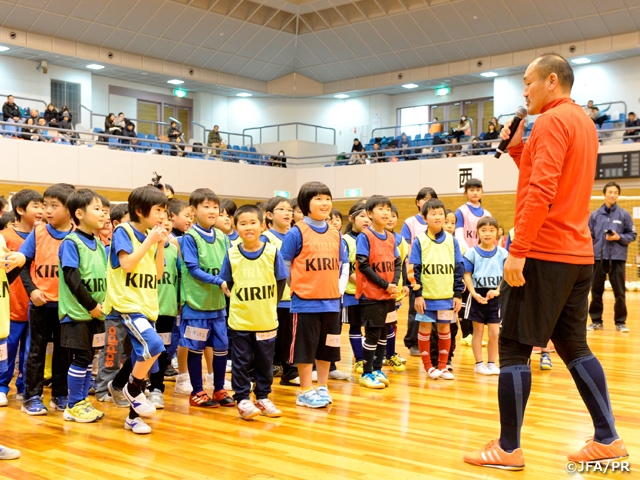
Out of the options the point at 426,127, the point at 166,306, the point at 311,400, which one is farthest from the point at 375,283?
the point at 426,127

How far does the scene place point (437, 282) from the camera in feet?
19.3

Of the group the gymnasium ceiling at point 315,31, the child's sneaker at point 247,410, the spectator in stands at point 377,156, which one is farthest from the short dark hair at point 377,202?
the gymnasium ceiling at point 315,31

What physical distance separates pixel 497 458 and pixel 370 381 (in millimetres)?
2204

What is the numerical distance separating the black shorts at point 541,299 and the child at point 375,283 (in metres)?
2.22

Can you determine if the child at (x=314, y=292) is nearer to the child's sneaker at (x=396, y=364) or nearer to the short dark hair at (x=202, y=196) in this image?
the short dark hair at (x=202, y=196)

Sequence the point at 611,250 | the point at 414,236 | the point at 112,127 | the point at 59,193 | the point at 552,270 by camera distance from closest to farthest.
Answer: the point at 552,270, the point at 59,193, the point at 414,236, the point at 611,250, the point at 112,127

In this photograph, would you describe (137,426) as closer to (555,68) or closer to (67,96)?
(555,68)

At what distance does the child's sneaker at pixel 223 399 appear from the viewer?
484 centimetres

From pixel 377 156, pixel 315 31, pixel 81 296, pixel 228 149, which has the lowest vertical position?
pixel 81 296

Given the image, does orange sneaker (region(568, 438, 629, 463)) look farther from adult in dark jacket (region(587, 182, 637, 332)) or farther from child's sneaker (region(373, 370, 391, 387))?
adult in dark jacket (region(587, 182, 637, 332))

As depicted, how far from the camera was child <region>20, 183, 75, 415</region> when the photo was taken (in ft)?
15.2

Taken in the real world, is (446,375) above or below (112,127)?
below

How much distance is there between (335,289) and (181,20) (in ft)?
56.7

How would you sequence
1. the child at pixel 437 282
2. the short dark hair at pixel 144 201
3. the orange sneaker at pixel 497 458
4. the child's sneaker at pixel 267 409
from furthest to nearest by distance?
the child at pixel 437 282, the child's sneaker at pixel 267 409, the short dark hair at pixel 144 201, the orange sneaker at pixel 497 458
